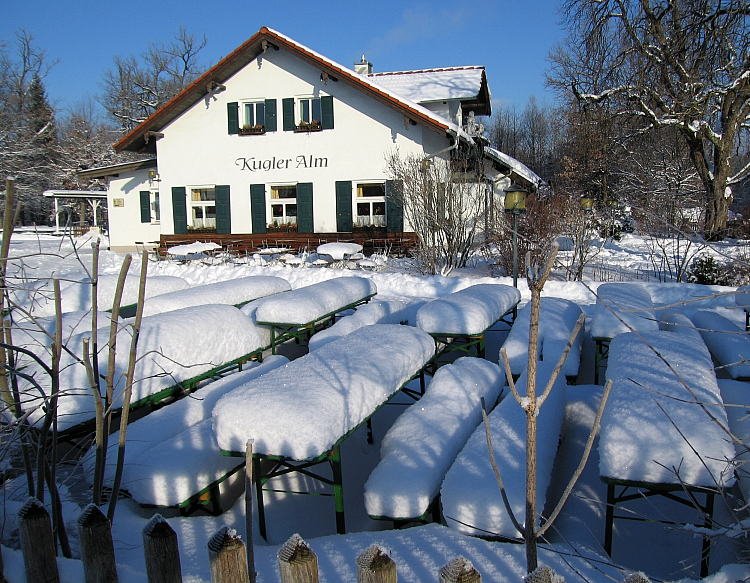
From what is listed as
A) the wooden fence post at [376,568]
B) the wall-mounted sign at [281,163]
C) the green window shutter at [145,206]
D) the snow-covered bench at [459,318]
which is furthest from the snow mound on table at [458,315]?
the green window shutter at [145,206]

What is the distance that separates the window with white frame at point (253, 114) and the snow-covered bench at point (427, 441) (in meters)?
15.2

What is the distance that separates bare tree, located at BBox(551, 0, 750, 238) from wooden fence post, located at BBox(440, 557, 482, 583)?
64.0 ft

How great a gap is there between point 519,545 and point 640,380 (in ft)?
5.72

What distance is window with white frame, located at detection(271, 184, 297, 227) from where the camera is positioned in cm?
1923

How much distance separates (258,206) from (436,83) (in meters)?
8.18

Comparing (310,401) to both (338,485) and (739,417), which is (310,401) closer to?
(338,485)

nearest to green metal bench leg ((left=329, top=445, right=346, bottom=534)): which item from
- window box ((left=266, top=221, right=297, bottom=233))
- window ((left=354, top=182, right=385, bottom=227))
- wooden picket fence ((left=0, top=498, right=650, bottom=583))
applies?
wooden picket fence ((left=0, top=498, right=650, bottom=583))

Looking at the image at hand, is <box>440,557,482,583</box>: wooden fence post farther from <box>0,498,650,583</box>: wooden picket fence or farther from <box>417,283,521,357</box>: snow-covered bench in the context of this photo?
<box>417,283,521,357</box>: snow-covered bench

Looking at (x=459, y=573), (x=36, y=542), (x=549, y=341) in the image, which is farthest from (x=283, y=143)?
(x=459, y=573)

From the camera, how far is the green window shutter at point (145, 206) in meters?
21.3

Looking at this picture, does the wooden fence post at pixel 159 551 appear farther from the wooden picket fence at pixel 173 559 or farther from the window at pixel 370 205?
the window at pixel 370 205

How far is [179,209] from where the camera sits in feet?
65.0

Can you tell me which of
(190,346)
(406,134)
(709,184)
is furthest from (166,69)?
(190,346)

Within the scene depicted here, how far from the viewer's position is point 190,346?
233 inches
